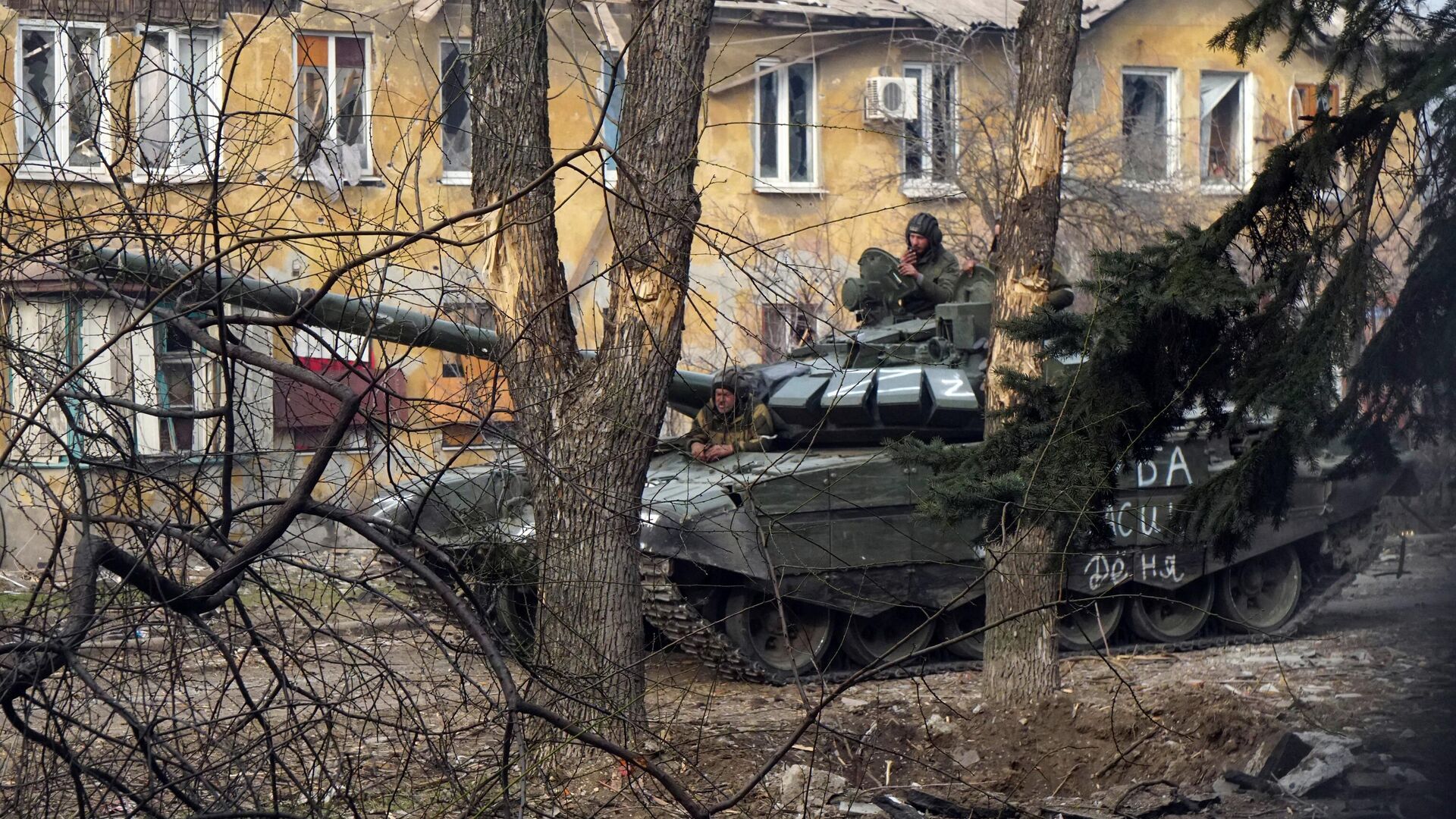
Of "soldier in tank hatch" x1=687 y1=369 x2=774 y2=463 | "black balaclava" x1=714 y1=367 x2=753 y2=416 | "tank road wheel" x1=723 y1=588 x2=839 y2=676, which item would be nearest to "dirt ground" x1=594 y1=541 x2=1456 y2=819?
A: "tank road wheel" x1=723 y1=588 x2=839 y2=676

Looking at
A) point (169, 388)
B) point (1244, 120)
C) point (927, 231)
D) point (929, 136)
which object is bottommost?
point (169, 388)

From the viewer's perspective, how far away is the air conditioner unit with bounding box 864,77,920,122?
667 inches

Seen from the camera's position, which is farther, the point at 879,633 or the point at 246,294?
the point at 879,633

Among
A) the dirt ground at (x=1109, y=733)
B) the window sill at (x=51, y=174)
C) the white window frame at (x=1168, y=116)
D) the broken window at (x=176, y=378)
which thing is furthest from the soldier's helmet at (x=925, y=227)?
the window sill at (x=51, y=174)

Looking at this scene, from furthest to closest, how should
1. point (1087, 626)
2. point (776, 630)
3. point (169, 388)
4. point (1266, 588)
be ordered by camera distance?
point (1266, 588) → point (1087, 626) → point (776, 630) → point (169, 388)

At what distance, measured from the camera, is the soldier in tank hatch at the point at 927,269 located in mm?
11398

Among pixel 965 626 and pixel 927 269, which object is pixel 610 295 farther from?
pixel 927 269

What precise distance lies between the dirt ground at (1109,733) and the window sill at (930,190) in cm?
789

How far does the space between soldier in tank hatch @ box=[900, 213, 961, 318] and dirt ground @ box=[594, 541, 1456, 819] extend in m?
2.91

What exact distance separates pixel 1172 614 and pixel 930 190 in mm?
7271

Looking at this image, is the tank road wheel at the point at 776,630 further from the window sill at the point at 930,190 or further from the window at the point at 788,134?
the window sill at the point at 930,190

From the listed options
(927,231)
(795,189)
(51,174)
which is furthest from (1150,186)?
(51,174)

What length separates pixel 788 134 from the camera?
1744 cm

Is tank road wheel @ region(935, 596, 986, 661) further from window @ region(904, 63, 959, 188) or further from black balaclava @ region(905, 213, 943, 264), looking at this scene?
window @ region(904, 63, 959, 188)
